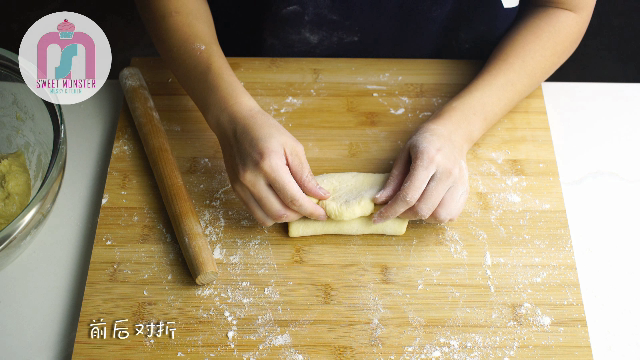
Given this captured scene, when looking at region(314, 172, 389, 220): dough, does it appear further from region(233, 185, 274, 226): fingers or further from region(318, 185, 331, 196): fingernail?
region(233, 185, 274, 226): fingers

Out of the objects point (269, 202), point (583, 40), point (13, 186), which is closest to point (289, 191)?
point (269, 202)

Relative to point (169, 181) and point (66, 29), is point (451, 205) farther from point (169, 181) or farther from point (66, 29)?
point (66, 29)

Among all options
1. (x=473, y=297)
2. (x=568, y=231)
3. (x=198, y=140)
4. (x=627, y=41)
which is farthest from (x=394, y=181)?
(x=627, y=41)

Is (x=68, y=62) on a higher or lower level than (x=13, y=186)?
higher

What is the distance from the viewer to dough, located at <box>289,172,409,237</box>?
3.69 ft

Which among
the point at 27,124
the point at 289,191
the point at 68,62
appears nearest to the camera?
the point at 289,191

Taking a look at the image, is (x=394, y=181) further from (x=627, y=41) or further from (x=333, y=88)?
(x=627, y=41)

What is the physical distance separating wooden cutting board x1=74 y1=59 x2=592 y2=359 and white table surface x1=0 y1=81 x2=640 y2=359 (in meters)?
0.07

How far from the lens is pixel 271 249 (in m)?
1.16

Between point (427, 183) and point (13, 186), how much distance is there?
1055mm

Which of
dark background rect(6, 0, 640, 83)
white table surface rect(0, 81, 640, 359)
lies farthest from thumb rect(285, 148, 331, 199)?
dark background rect(6, 0, 640, 83)

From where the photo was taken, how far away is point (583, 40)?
256cm

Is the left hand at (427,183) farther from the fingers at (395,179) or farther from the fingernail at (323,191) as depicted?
the fingernail at (323,191)

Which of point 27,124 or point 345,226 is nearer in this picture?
point 345,226
